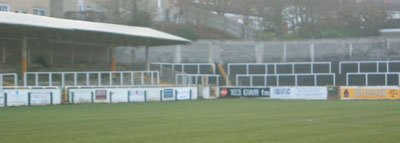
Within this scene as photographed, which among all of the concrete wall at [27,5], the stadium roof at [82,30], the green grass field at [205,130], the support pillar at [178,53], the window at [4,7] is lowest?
the green grass field at [205,130]

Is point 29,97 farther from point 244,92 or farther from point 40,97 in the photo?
point 244,92

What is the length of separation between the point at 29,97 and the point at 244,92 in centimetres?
1997

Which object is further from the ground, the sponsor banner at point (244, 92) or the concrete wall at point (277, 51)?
the concrete wall at point (277, 51)

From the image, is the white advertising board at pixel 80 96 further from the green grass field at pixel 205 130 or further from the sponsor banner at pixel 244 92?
the green grass field at pixel 205 130

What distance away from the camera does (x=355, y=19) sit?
6975 cm

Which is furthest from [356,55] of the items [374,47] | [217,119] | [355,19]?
[217,119]

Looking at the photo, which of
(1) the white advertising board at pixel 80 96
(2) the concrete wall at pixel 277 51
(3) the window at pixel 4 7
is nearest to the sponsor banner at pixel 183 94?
(1) the white advertising board at pixel 80 96

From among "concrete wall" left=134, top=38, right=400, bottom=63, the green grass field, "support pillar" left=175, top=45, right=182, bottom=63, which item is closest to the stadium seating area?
"support pillar" left=175, top=45, right=182, bottom=63

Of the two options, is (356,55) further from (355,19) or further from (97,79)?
(97,79)

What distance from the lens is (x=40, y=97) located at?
114ft

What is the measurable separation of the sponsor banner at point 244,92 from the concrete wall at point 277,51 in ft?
38.1

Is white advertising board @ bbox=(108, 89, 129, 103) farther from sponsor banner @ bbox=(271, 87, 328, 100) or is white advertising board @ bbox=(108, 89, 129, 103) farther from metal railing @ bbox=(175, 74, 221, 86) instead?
sponsor banner @ bbox=(271, 87, 328, 100)

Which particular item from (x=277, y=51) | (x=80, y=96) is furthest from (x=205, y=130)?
(x=277, y=51)

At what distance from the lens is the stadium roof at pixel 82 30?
37.0 meters
